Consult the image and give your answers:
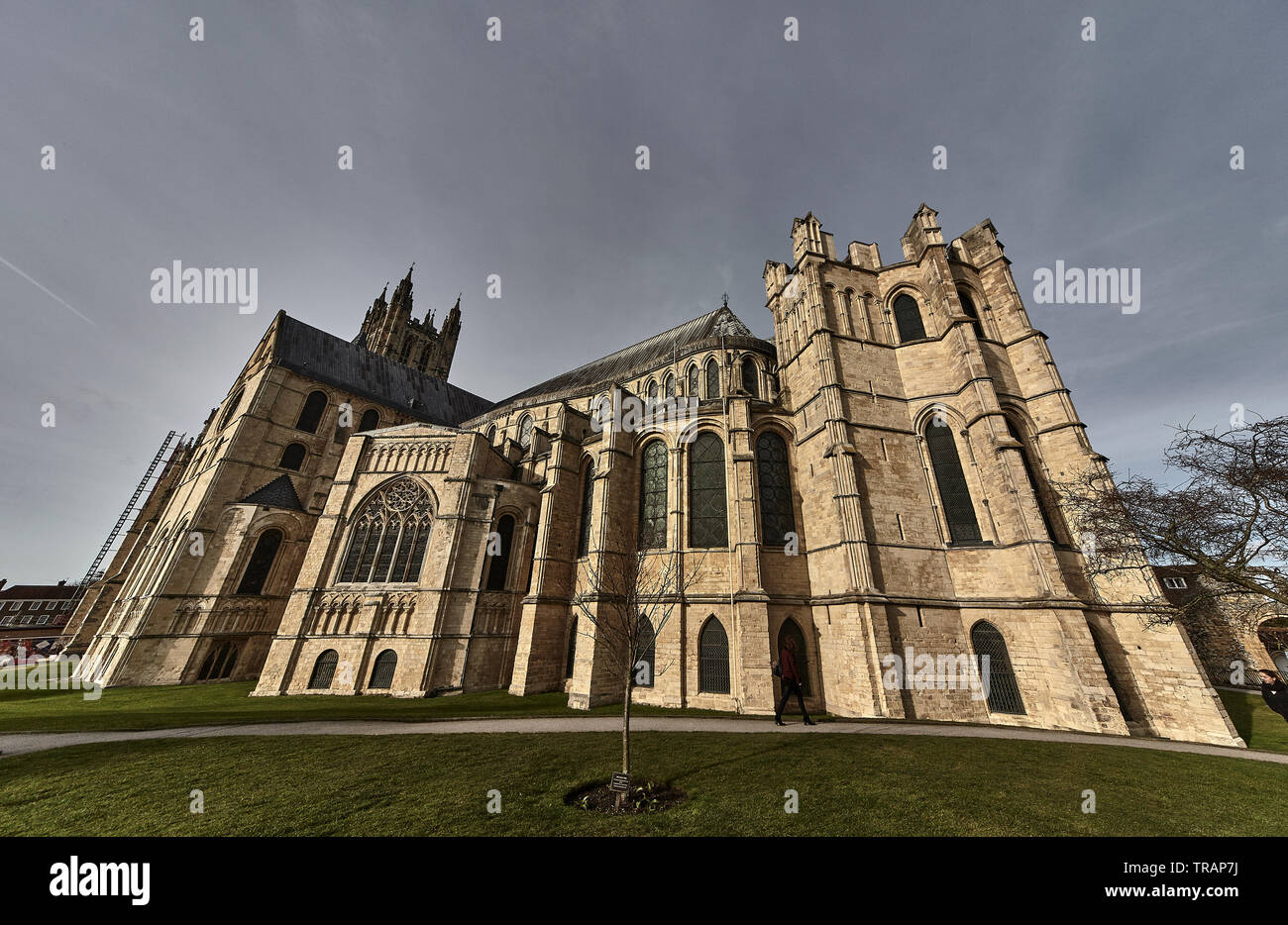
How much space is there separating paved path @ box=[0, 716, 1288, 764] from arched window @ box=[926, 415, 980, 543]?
578 cm

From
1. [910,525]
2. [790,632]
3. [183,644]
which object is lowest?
[183,644]

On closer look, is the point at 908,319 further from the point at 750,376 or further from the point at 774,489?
the point at 774,489

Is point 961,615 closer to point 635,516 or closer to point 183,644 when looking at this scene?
point 635,516

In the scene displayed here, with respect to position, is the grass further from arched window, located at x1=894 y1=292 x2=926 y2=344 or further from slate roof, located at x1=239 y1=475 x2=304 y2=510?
slate roof, located at x1=239 y1=475 x2=304 y2=510

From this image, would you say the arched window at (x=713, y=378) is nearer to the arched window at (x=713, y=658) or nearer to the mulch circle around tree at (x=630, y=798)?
the arched window at (x=713, y=658)

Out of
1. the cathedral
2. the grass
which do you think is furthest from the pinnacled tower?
the grass

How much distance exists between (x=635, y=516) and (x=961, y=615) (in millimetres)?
11370

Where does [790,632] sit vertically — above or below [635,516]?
below

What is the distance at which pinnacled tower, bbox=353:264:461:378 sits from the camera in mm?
44375

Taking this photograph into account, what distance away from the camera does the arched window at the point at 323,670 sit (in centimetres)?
1636
